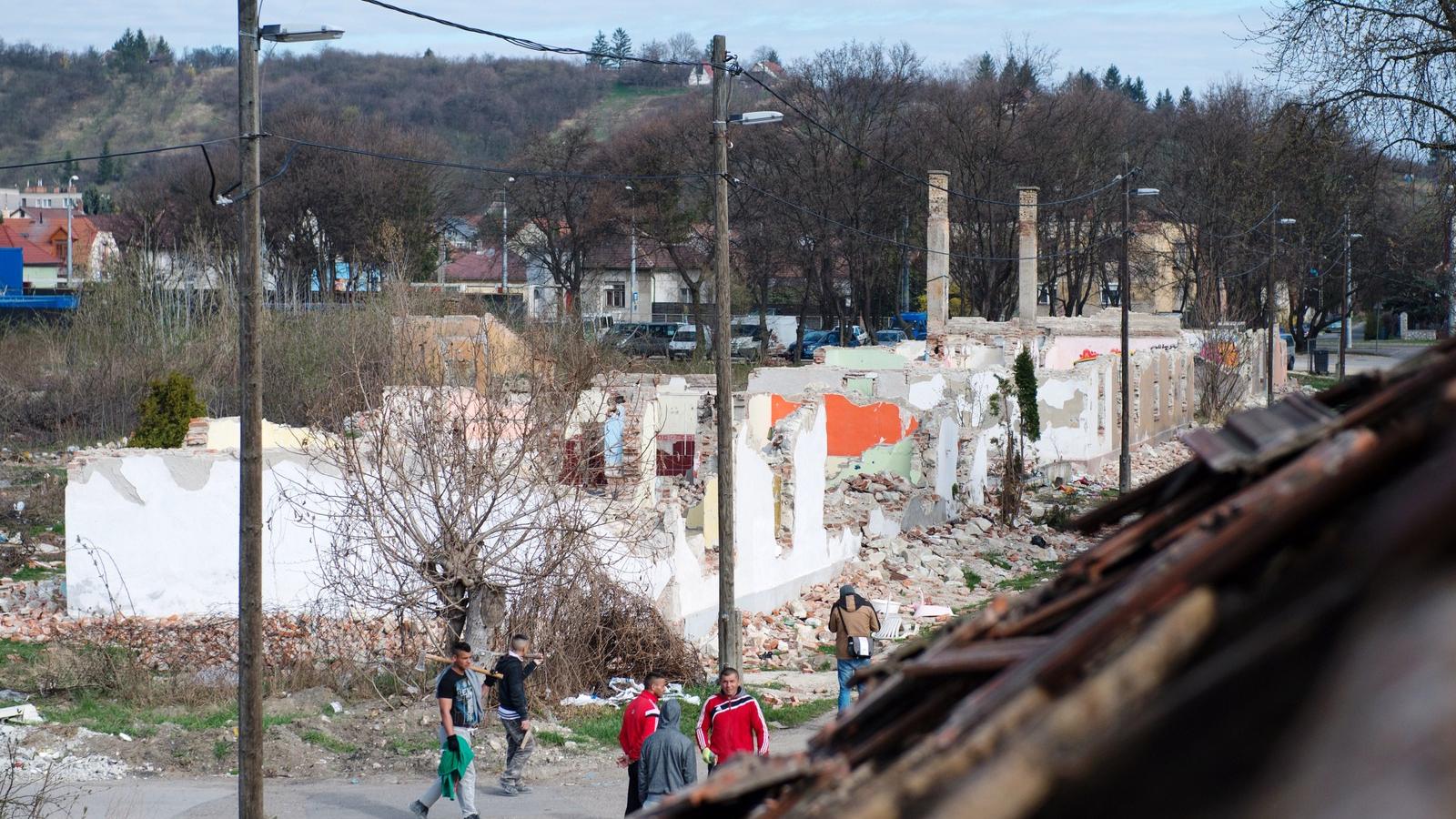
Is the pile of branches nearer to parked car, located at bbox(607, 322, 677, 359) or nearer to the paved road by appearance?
the paved road

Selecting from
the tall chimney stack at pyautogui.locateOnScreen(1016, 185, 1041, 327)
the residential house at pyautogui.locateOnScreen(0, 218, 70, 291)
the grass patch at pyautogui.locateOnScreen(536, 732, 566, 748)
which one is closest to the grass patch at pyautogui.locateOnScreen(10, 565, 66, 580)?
the grass patch at pyautogui.locateOnScreen(536, 732, 566, 748)

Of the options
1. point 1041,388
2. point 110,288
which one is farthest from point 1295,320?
point 110,288

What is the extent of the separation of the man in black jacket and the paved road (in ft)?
0.56

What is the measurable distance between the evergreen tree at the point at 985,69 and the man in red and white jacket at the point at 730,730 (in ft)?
196

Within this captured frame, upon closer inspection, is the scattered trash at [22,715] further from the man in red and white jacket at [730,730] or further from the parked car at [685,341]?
the parked car at [685,341]

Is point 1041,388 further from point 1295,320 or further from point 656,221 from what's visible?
point 1295,320

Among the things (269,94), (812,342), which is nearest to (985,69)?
(812,342)

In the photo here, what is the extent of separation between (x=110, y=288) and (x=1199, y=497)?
1443 inches

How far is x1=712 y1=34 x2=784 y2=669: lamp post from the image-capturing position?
14391mm

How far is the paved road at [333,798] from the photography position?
36.1 ft

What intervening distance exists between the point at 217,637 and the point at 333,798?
231 inches

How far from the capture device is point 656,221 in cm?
6506

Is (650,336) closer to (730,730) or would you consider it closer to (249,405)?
(249,405)

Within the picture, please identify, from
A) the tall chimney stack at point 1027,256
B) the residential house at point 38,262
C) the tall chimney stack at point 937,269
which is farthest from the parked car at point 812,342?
the residential house at point 38,262
